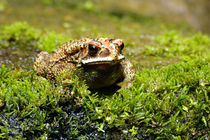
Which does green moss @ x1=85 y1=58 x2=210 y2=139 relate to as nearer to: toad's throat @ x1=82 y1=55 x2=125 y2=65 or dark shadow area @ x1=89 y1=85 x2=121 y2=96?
dark shadow area @ x1=89 y1=85 x2=121 y2=96

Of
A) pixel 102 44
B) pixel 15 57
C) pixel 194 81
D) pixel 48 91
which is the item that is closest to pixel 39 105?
pixel 48 91

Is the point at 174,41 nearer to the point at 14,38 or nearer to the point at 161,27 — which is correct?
the point at 161,27

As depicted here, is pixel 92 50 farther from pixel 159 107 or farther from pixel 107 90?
pixel 159 107

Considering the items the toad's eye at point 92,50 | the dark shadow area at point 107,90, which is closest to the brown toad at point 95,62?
the toad's eye at point 92,50

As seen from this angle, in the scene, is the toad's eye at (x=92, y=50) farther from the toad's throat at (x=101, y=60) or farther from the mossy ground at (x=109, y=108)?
the mossy ground at (x=109, y=108)

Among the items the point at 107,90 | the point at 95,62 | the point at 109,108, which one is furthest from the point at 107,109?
the point at 95,62
